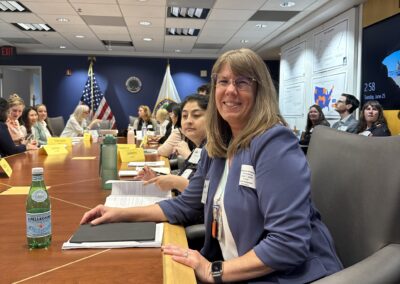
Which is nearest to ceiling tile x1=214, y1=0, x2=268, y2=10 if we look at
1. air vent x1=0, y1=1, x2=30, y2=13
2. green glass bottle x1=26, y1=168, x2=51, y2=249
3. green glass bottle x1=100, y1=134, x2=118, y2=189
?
air vent x1=0, y1=1, x2=30, y2=13

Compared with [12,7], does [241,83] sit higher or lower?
lower

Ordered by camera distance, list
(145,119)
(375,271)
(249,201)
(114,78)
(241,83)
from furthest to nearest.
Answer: (114,78), (145,119), (241,83), (249,201), (375,271)

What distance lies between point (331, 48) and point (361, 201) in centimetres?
566

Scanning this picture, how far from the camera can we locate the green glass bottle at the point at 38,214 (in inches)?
40.3

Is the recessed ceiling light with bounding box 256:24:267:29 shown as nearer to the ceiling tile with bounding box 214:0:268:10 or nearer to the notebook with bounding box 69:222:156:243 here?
the ceiling tile with bounding box 214:0:268:10

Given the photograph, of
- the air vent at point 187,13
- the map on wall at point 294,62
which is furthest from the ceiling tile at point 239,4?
the map on wall at point 294,62

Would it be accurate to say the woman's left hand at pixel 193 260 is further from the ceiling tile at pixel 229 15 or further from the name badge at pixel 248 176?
the ceiling tile at pixel 229 15

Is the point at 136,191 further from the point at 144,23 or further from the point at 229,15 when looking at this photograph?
the point at 144,23

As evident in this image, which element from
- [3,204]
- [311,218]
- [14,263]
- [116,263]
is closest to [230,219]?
[311,218]

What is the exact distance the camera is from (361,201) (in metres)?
1.13

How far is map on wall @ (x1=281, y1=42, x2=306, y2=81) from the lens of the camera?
7586 mm

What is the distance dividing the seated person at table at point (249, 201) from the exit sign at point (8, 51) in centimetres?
976

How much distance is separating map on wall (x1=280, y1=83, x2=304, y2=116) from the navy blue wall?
2045 mm

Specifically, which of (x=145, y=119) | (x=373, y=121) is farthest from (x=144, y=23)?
(x=373, y=121)
